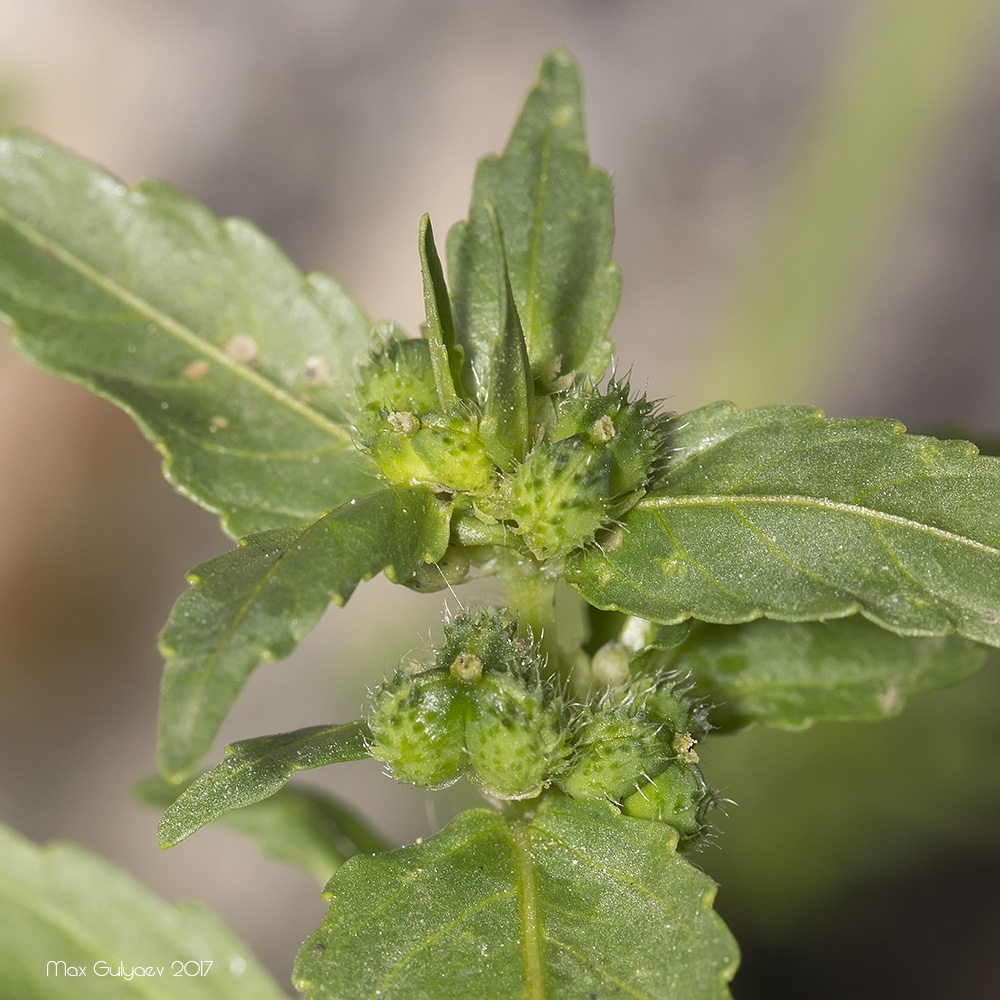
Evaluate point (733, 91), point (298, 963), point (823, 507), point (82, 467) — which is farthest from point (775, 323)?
point (298, 963)

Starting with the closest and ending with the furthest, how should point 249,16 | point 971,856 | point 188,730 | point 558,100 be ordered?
point 188,730 < point 558,100 < point 971,856 < point 249,16

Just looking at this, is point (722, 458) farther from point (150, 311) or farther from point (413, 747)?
point (150, 311)

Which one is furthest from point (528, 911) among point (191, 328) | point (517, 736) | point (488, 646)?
point (191, 328)

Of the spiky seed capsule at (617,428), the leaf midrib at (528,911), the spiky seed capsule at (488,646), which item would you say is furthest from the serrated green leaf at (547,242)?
the leaf midrib at (528,911)

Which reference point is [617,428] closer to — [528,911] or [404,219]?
[528,911]

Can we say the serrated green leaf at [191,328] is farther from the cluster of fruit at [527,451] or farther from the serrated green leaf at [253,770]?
the serrated green leaf at [253,770]

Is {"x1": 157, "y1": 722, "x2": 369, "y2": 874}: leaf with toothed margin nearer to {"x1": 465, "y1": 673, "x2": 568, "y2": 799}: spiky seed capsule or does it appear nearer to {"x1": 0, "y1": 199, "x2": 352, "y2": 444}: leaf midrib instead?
{"x1": 465, "y1": 673, "x2": 568, "y2": 799}: spiky seed capsule

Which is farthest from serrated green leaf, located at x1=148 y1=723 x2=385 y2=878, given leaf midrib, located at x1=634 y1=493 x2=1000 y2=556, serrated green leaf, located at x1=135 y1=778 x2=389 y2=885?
serrated green leaf, located at x1=135 y1=778 x2=389 y2=885
